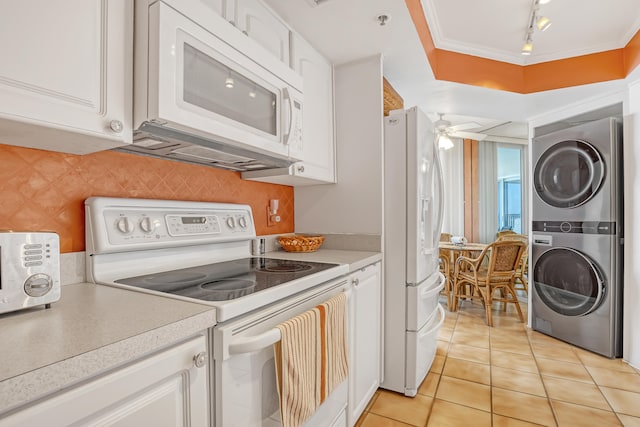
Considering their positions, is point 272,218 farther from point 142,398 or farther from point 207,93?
point 142,398

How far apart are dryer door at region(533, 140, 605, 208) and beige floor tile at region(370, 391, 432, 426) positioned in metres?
2.06

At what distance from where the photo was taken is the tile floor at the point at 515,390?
1765mm

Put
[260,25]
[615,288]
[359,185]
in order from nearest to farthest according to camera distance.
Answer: [260,25] < [359,185] < [615,288]

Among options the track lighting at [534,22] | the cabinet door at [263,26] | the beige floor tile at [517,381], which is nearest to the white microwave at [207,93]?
the cabinet door at [263,26]

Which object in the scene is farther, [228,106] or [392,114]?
[392,114]

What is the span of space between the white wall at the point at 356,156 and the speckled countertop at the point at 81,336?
1411 millimetres

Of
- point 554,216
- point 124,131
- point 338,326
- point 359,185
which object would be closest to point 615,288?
point 554,216

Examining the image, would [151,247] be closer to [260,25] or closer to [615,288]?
[260,25]

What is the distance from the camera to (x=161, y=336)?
66 cm

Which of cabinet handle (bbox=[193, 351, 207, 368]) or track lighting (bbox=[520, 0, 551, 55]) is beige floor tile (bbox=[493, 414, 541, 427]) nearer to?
cabinet handle (bbox=[193, 351, 207, 368])

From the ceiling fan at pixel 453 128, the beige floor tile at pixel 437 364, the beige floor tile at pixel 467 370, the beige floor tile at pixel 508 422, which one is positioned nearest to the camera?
the beige floor tile at pixel 508 422

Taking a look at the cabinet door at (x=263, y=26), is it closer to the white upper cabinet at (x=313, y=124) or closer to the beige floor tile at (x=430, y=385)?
the white upper cabinet at (x=313, y=124)

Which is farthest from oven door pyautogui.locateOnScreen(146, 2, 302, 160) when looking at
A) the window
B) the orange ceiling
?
the window

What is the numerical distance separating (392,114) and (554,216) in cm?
192
